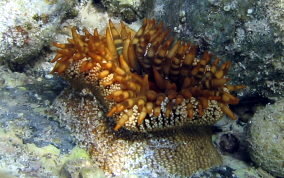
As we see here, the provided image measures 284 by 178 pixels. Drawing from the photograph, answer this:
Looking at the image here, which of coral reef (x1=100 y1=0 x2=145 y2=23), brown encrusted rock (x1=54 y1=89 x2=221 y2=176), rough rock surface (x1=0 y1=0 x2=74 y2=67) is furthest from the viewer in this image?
coral reef (x1=100 y1=0 x2=145 y2=23)

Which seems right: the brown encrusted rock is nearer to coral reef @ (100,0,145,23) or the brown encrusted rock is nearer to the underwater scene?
the underwater scene

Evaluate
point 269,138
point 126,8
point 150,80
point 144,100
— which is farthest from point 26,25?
point 269,138

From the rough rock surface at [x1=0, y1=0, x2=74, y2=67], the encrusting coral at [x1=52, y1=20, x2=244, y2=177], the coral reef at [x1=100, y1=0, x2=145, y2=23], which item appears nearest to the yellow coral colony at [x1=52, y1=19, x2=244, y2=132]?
the encrusting coral at [x1=52, y1=20, x2=244, y2=177]

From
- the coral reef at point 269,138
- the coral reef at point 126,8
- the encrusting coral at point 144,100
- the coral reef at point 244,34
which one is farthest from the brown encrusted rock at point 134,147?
the coral reef at point 126,8

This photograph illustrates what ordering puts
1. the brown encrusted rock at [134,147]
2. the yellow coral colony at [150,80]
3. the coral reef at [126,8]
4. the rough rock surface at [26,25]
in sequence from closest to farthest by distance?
the yellow coral colony at [150,80]
the brown encrusted rock at [134,147]
the rough rock surface at [26,25]
the coral reef at [126,8]

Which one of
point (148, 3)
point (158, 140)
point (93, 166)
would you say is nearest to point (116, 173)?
point (93, 166)

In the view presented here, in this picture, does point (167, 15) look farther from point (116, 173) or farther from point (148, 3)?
point (116, 173)

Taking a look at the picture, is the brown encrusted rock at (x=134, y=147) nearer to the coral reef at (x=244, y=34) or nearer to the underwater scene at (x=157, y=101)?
the underwater scene at (x=157, y=101)
